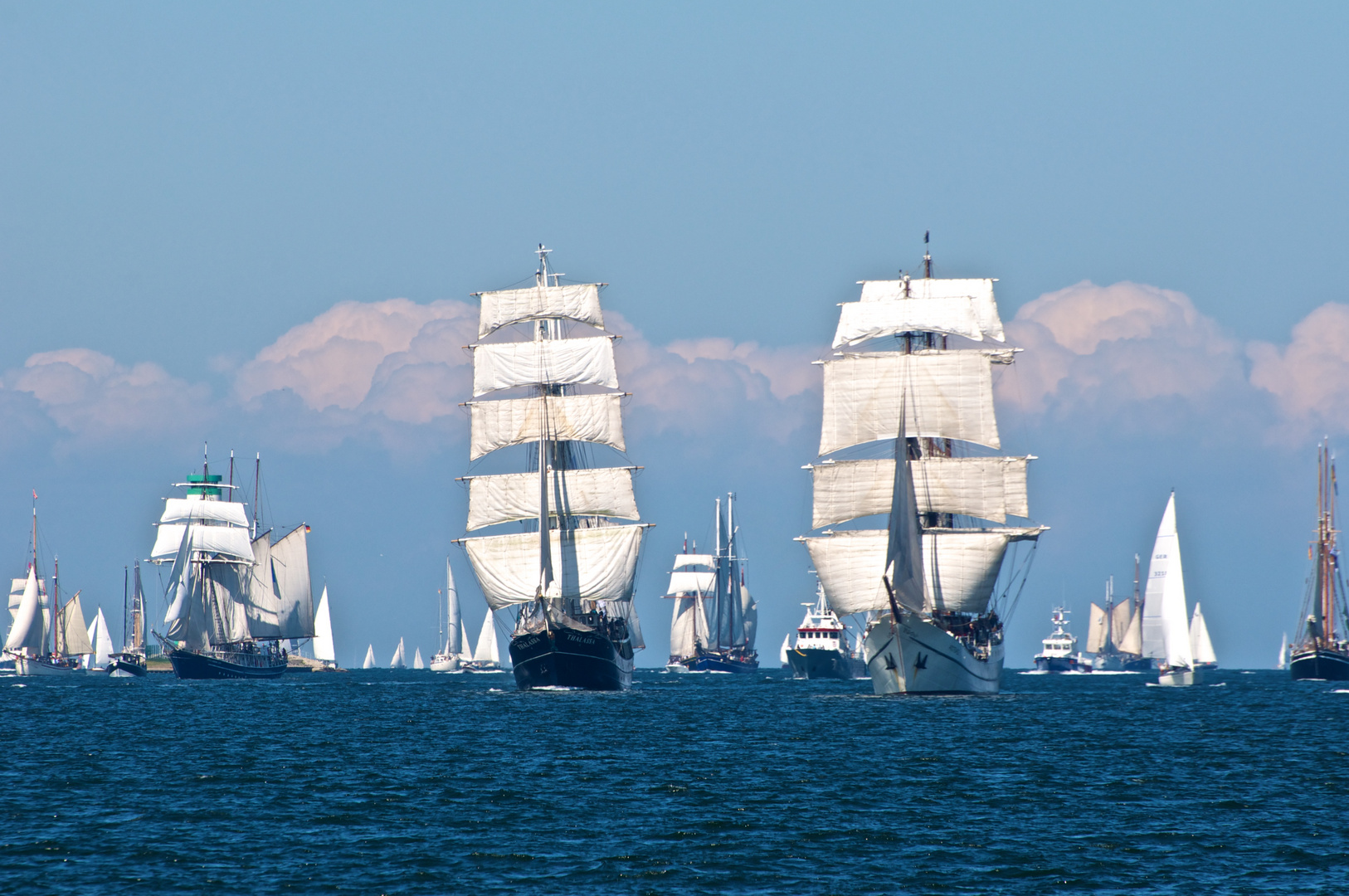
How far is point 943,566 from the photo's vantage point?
311 ft

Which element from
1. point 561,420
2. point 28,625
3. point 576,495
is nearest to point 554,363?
point 561,420

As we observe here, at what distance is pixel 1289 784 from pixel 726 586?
149 metres

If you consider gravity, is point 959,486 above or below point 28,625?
above

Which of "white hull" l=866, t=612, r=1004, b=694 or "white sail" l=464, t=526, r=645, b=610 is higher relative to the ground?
"white sail" l=464, t=526, r=645, b=610

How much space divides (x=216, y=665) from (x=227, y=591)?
28.4 feet

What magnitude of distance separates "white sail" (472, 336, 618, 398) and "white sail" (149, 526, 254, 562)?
179 feet

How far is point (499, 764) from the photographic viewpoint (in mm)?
52344

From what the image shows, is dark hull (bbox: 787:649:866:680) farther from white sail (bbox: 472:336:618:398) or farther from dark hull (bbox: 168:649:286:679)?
white sail (bbox: 472:336:618:398)

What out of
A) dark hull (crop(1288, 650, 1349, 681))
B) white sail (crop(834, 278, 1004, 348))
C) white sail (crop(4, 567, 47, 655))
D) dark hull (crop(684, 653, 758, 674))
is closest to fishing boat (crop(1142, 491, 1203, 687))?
dark hull (crop(1288, 650, 1349, 681))

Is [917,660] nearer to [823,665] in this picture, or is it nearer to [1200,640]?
[823,665]

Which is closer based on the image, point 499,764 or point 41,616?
point 499,764

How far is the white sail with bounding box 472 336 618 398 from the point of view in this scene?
353 ft

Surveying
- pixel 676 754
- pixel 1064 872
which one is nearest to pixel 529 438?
pixel 676 754

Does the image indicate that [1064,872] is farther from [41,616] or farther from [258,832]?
[41,616]
